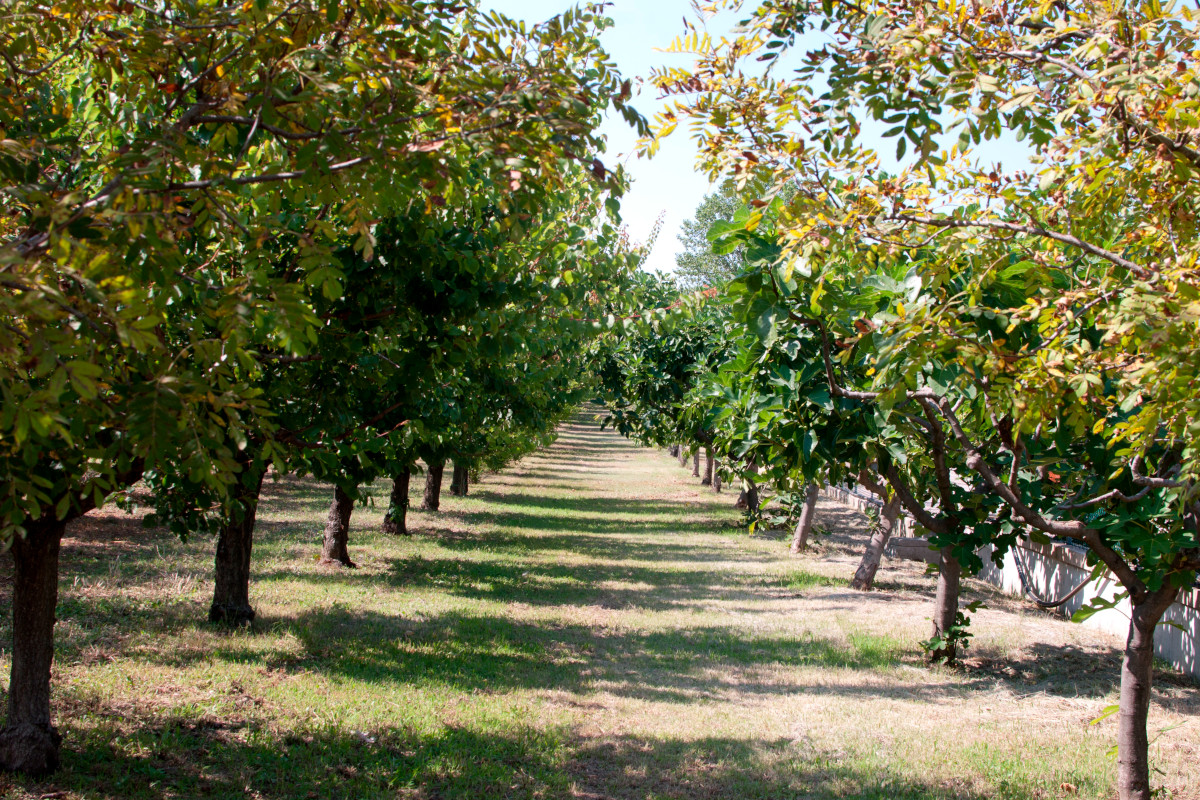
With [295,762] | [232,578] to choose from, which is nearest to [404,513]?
[232,578]

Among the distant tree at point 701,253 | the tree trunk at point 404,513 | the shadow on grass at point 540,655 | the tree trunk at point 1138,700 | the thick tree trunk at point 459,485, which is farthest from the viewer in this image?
the distant tree at point 701,253

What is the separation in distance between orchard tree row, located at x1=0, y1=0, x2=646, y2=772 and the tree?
1.04 m

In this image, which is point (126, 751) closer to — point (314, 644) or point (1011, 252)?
point (314, 644)

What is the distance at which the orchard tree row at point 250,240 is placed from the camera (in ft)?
9.21

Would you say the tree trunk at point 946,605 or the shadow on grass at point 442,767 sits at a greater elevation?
the tree trunk at point 946,605

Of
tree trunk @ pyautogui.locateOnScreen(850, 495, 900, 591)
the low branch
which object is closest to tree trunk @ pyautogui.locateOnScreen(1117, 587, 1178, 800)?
the low branch

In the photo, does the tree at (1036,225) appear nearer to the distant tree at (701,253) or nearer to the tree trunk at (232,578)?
the tree trunk at (232,578)

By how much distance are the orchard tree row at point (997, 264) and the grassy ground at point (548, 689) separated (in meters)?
2.04

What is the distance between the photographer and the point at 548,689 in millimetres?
8047

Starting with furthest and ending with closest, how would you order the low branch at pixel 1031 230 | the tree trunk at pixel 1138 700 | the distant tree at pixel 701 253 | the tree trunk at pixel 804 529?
1. the distant tree at pixel 701 253
2. the tree trunk at pixel 804 529
3. the tree trunk at pixel 1138 700
4. the low branch at pixel 1031 230

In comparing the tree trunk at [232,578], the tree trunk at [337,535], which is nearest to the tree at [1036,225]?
the tree trunk at [232,578]

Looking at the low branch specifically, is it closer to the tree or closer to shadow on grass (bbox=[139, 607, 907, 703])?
the tree

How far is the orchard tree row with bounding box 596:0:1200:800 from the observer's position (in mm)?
3541

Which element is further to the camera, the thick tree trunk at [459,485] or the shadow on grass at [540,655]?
the thick tree trunk at [459,485]
